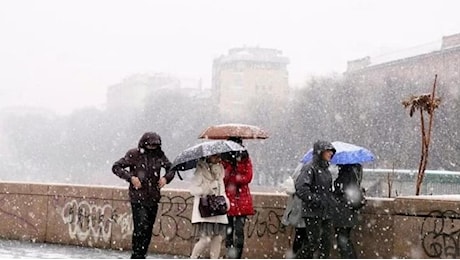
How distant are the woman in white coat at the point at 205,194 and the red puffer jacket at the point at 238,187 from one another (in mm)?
230

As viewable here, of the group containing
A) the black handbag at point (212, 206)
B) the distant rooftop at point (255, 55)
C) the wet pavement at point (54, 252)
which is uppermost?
the distant rooftop at point (255, 55)

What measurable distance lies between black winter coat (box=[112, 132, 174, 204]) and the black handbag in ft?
2.17

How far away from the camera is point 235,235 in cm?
775

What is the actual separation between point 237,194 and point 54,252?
2.55 m

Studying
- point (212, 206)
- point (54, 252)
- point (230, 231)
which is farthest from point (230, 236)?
point (54, 252)

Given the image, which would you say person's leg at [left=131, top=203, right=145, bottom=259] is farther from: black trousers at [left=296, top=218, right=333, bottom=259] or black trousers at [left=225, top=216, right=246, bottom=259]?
black trousers at [left=296, top=218, right=333, bottom=259]

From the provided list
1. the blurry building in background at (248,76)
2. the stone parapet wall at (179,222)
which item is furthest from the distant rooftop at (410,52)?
the stone parapet wall at (179,222)

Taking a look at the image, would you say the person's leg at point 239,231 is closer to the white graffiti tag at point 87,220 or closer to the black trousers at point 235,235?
the black trousers at point 235,235

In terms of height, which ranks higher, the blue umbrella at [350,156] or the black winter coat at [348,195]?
the blue umbrella at [350,156]

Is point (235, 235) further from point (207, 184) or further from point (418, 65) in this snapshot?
point (418, 65)

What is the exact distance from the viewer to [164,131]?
73188 millimetres

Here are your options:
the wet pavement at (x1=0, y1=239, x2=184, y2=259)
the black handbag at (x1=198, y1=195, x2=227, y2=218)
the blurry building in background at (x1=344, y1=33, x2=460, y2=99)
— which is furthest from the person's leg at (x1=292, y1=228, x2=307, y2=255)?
the blurry building in background at (x1=344, y1=33, x2=460, y2=99)

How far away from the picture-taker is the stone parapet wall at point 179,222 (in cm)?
742

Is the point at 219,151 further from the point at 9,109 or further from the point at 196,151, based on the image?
the point at 9,109
